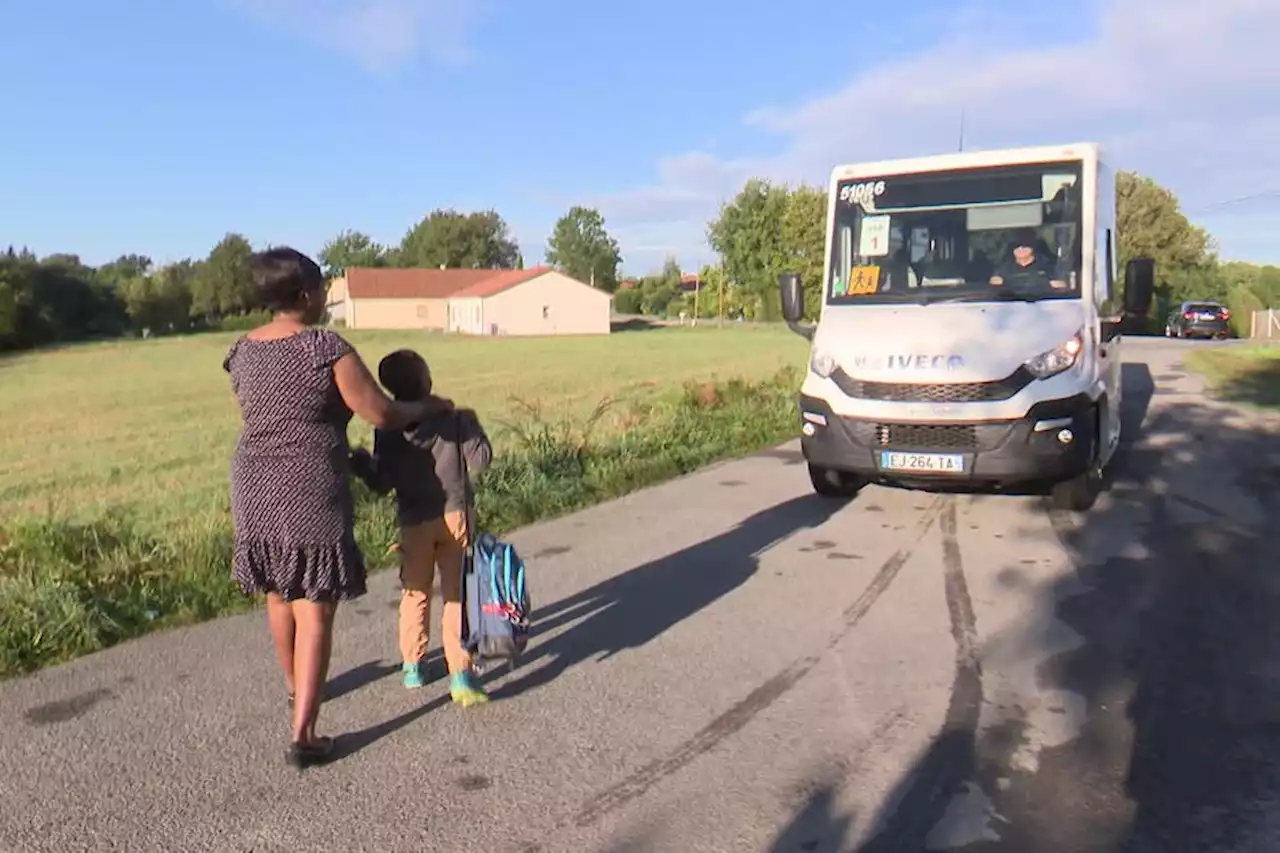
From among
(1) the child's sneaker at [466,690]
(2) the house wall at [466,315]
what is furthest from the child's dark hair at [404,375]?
Answer: (2) the house wall at [466,315]

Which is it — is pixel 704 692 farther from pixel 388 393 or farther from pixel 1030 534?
pixel 1030 534

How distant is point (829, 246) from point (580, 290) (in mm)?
71965

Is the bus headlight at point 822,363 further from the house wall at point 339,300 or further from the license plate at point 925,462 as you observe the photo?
the house wall at point 339,300

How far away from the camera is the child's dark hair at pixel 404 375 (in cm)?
428

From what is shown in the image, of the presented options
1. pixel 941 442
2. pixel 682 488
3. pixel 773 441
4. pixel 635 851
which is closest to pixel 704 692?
pixel 635 851

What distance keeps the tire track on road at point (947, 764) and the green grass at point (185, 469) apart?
3.64 m

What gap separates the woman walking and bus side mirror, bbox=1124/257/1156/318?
6523mm

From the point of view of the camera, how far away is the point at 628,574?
21.8 feet

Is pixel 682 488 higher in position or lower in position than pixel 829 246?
lower

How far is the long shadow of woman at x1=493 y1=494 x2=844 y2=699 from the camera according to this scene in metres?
5.20

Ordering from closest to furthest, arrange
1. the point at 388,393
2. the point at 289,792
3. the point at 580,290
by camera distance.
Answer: the point at 289,792, the point at 388,393, the point at 580,290

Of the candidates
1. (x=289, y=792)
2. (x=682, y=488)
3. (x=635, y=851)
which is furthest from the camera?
(x=682, y=488)

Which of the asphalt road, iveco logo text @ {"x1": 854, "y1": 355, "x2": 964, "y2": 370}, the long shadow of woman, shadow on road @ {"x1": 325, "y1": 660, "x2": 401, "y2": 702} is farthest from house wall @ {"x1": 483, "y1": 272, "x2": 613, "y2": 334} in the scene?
shadow on road @ {"x1": 325, "y1": 660, "x2": 401, "y2": 702}

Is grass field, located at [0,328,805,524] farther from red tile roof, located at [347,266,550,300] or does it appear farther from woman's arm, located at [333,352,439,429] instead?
red tile roof, located at [347,266,550,300]
